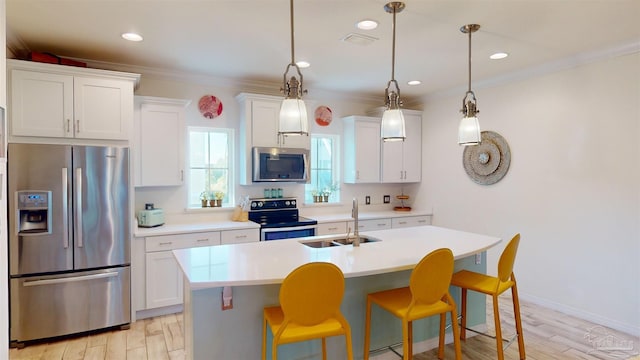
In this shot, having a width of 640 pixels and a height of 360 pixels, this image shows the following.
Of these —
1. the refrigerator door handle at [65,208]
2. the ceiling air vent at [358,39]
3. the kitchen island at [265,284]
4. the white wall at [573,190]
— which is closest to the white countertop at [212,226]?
the refrigerator door handle at [65,208]

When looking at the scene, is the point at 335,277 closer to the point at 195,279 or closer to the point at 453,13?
the point at 195,279

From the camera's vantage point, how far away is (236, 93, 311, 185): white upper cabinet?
4328mm

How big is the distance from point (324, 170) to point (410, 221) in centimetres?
138

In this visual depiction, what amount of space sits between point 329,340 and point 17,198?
2622mm

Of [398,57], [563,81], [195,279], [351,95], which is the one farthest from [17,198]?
[563,81]

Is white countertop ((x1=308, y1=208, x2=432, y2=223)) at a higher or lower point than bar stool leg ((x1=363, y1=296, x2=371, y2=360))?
higher

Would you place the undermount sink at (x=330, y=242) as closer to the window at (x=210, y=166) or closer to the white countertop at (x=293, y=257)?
the white countertop at (x=293, y=257)

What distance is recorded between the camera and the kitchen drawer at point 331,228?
4496 millimetres

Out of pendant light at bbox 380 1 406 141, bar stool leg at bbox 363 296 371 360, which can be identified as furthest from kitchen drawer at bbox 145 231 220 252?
pendant light at bbox 380 1 406 141

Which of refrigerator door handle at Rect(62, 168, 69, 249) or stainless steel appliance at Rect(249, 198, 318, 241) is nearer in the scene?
refrigerator door handle at Rect(62, 168, 69, 249)

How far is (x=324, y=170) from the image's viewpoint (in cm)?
529

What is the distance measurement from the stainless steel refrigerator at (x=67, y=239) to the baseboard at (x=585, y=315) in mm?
4073

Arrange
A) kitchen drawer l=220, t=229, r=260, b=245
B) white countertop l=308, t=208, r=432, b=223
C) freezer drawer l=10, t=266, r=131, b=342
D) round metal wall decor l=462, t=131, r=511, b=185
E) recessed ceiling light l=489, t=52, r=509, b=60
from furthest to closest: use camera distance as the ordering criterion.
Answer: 1. white countertop l=308, t=208, r=432, b=223
2. round metal wall decor l=462, t=131, r=511, b=185
3. kitchen drawer l=220, t=229, r=260, b=245
4. recessed ceiling light l=489, t=52, r=509, b=60
5. freezer drawer l=10, t=266, r=131, b=342

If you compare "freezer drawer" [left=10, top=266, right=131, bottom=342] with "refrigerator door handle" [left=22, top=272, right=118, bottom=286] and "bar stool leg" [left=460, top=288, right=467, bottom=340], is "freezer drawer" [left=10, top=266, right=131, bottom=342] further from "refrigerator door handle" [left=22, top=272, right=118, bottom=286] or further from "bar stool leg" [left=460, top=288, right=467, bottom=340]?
"bar stool leg" [left=460, top=288, right=467, bottom=340]
